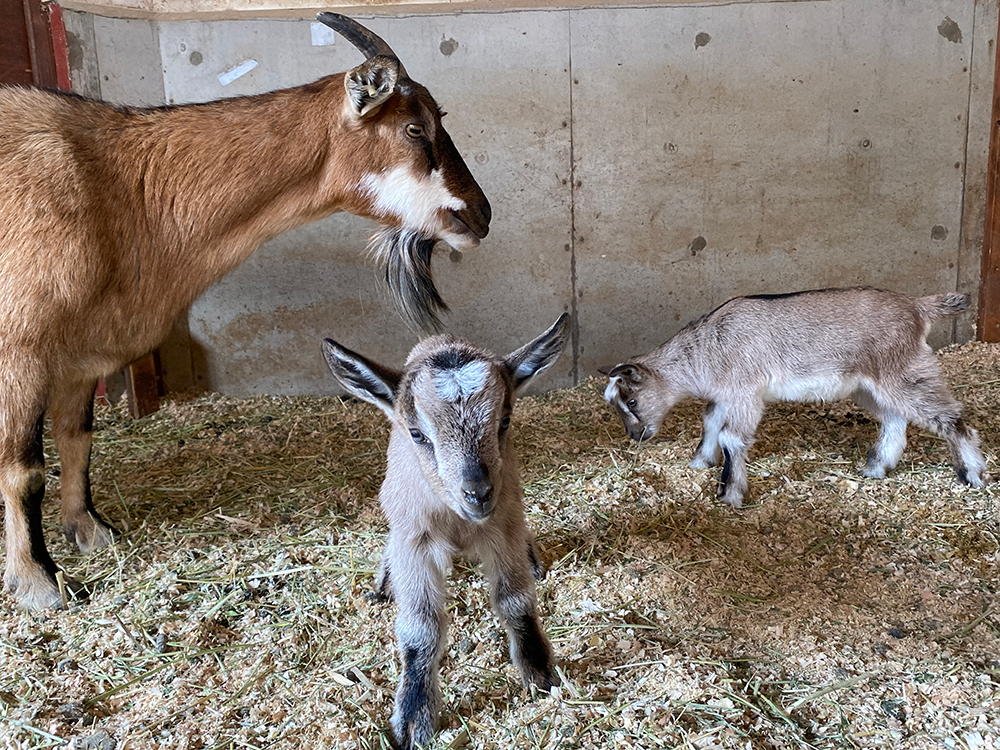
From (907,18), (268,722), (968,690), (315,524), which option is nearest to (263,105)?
(315,524)

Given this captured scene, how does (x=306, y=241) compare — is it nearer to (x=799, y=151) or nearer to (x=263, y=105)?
(x=263, y=105)

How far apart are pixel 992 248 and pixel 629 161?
8.60ft

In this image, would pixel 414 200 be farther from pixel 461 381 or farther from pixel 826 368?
pixel 826 368

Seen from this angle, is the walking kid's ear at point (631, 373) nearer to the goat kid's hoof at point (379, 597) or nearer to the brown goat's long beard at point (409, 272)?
the brown goat's long beard at point (409, 272)

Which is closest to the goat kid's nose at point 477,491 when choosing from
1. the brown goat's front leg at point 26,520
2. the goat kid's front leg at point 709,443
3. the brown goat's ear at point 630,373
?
the brown goat's front leg at point 26,520

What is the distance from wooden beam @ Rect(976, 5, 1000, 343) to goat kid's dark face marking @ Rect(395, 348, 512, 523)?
184 inches

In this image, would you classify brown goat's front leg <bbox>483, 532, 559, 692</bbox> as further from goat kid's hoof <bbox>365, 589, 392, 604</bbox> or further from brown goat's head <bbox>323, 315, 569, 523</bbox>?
goat kid's hoof <bbox>365, 589, 392, 604</bbox>

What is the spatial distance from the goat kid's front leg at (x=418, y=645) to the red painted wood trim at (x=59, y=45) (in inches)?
157

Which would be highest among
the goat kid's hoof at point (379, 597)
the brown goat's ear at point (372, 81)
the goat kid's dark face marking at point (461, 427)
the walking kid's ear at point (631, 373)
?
the brown goat's ear at point (372, 81)

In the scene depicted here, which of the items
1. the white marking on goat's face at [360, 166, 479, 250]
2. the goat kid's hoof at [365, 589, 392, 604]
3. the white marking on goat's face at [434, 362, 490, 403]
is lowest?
the goat kid's hoof at [365, 589, 392, 604]

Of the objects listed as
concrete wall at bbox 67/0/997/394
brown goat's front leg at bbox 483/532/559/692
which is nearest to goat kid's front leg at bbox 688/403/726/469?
concrete wall at bbox 67/0/997/394

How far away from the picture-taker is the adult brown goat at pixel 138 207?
2.95 m

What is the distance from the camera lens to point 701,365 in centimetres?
415

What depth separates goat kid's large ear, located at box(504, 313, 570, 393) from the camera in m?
2.40
